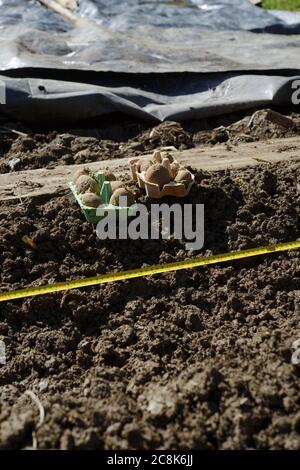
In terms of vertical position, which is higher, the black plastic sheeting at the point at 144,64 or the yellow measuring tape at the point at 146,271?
the black plastic sheeting at the point at 144,64

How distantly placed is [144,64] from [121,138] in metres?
1.23

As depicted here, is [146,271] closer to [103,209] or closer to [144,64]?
[103,209]

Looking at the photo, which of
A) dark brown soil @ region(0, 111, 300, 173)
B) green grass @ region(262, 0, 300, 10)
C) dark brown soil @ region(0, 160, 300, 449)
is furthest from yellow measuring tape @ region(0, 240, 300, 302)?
green grass @ region(262, 0, 300, 10)

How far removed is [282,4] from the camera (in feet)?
40.2

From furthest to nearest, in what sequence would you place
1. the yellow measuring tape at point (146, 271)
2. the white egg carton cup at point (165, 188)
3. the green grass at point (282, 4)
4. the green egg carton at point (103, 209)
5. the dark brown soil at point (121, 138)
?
the green grass at point (282, 4) → the dark brown soil at point (121, 138) → the white egg carton cup at point (165, 188) → the green egg carton at point (103, 209) → the yellow measuring tape at point (146, 271)

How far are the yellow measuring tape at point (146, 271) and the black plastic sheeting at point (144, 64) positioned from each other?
2519 millimetres

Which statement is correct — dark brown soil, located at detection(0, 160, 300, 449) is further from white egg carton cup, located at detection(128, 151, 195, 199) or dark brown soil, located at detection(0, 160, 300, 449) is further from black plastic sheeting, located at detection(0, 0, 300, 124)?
black plastic sheeting, located at detection(0, 0, 300, 124)

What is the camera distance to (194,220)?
4.43 metres

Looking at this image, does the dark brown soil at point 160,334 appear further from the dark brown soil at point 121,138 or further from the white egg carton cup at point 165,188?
the dark brown soil at point 121,138

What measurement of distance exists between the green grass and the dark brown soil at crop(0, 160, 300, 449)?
26.5ft

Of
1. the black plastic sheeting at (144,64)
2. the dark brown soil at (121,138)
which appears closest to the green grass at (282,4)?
the black plastic sheeting at (144,64)

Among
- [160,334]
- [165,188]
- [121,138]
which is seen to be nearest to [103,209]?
[165,188]

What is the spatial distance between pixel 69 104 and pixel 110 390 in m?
3.74

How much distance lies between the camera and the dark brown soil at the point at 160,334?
2830mm
